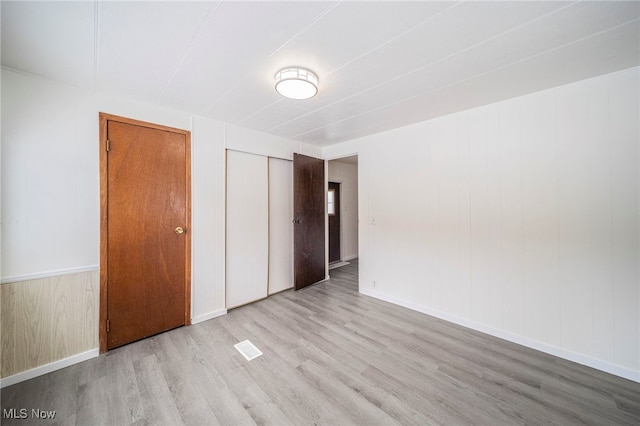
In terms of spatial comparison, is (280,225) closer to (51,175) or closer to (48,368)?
(51,175)

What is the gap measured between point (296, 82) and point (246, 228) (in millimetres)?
2094

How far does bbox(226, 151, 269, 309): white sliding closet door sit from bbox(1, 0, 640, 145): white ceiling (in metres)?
1.05

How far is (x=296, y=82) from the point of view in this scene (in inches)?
71.2

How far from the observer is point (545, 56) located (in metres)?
1.66

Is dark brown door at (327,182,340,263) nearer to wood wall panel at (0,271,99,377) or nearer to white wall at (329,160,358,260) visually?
white wall at (329,160,358,260)

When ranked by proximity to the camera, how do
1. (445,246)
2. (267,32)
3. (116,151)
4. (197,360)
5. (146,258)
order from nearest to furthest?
(267,32)
(197,360)
(116,151)
(146,258)
(445,246)

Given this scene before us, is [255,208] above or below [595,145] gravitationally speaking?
below

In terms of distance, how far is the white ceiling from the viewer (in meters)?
1.27

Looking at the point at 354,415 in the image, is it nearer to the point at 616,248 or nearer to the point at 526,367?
the point at 526,367

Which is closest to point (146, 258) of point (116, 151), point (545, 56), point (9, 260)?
point (9, 260)

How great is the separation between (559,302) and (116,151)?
440 centimetres

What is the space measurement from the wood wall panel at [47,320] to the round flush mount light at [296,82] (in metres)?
2.43

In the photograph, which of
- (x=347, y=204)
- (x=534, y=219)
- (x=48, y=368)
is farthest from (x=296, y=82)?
(x=347, y=204)

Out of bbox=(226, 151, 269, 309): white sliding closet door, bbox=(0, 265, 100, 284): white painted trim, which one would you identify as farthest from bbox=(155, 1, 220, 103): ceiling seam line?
bbox=(0, 265, 100, 284): white painted trim
